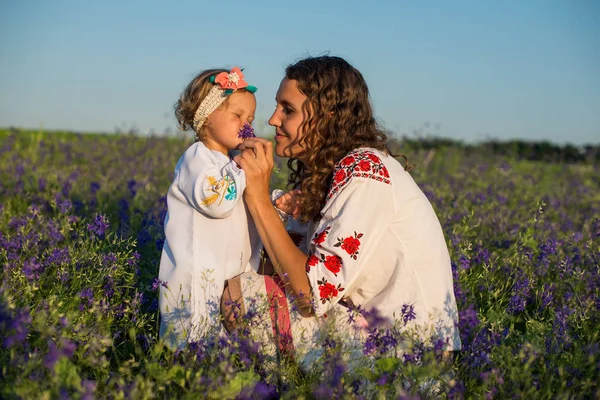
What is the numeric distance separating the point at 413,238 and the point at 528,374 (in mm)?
969

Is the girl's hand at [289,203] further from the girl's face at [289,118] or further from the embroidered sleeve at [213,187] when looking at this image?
the embroidered sleeve at [213,187]

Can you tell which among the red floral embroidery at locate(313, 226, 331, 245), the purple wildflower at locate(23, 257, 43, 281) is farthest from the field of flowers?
the red floral embroidery at locate(313, 226, 331, 245)

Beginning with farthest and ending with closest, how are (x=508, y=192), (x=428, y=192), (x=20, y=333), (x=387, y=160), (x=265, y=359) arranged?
(x=508, y=192), (x=428, y=192), (x=387, y=160), (x=265, y=359), (x=20, y=333)

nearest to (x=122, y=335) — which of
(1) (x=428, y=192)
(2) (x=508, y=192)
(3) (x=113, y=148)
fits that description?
(1) (x=428, y=192)

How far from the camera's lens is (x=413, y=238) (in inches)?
125

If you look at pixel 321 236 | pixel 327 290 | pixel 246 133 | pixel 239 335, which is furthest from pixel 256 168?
pixel 239 335

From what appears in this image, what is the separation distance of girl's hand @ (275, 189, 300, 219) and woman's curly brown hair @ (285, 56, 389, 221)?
3.8 inches

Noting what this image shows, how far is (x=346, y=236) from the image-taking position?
299 centimetres

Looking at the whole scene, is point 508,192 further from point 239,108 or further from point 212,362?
point 212,362

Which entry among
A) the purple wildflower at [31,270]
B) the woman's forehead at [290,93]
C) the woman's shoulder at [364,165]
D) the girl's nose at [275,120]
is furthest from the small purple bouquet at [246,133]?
the purple wildflower at [31,270]

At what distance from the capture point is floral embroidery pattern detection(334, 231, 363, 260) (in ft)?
9.80

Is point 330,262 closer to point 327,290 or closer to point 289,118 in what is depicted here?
point 327,290

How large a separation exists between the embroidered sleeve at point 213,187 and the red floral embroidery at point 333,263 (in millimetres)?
560

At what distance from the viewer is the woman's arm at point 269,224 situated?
306 centimetres
